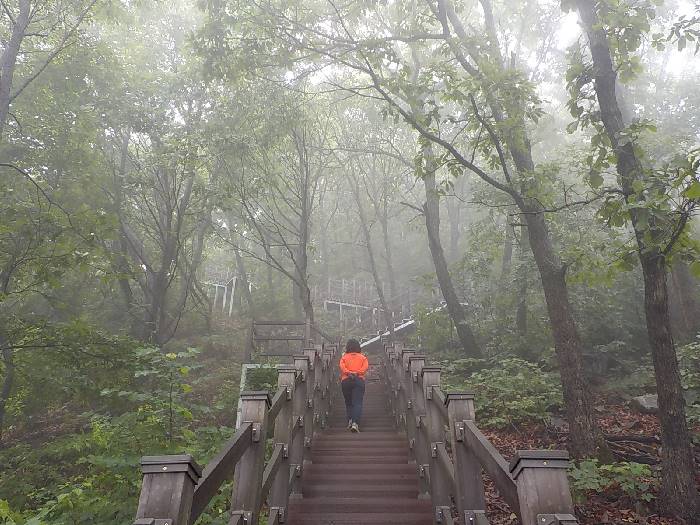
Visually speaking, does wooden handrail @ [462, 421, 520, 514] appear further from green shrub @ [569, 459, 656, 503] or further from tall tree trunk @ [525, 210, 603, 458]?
tall tree trunk @ [525, 210, 603, 458]

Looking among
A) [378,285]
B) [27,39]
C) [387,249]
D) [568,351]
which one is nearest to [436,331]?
[378,285]

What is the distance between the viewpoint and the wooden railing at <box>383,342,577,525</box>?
2.04 metres

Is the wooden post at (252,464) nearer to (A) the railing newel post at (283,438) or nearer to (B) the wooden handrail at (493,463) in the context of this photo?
(A) the railing newel post at (283,438)

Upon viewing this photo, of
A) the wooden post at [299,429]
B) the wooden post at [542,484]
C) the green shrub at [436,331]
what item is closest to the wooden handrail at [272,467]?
the wooden post at [299,429]

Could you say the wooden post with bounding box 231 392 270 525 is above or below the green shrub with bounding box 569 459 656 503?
above

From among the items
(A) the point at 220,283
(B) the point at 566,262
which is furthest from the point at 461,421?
(A) the point at 220,283

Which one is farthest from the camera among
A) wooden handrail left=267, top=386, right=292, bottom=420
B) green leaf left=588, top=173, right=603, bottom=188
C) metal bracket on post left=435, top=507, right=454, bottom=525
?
green leaf left=588, top=173, right=603, bottom=188

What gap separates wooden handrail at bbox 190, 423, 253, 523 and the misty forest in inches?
0.7

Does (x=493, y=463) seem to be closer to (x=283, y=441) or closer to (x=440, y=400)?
(x=440, y=400)

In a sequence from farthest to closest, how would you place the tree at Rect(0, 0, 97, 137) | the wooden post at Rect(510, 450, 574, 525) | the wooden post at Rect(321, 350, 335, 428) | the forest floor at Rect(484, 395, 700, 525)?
the wooden post at Rect(321, 350, 335, 428) → the tree at Rect(0, 0, 97, 137) → the forest floor at Rect(484, 395, 700, 525) → the wooden post at Rect(510, 450, 574, 525)

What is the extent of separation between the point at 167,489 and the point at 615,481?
5576 millimetres

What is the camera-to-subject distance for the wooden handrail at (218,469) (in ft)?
7.10

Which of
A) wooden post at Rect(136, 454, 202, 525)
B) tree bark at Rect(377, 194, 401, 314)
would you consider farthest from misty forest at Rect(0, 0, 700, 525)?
tree bark at Rect(377, 194, 401, 314)

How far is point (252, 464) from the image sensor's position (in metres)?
3.21
